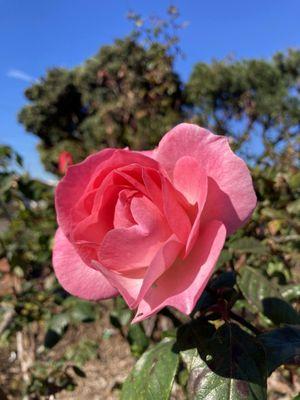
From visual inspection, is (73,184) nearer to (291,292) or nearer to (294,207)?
(291,292)

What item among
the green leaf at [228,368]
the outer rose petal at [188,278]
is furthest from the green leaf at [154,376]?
the outer rose petal at [188,278]

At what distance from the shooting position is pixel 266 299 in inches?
33.7

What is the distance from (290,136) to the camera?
2809mm

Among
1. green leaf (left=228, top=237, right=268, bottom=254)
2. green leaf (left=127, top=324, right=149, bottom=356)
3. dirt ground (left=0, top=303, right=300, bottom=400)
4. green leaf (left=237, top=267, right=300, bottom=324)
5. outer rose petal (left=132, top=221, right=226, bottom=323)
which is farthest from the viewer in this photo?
dirt ground (left=0, top=303, right=300, bottom=400)

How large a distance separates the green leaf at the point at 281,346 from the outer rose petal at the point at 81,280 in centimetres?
23

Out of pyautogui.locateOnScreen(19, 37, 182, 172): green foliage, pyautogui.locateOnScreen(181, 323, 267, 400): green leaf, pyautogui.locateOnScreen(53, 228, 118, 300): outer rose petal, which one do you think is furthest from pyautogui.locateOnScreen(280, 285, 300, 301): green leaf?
pyautogui.locateOnScreen(19, 37, 182, 172): green foliage

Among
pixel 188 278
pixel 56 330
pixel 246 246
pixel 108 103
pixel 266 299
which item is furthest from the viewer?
pixel 108 103

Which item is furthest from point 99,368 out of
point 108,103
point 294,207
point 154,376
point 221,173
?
point 108,103

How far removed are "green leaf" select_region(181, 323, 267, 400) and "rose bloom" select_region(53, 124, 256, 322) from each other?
13 centimetres

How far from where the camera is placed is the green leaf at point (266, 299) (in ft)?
2.71

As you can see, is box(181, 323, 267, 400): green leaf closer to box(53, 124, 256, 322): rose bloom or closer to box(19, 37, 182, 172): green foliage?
box(53, 124, 256, 322): rose bloom

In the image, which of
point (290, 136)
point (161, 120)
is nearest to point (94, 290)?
point (290, 136)

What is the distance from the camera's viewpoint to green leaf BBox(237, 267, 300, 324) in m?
0.83

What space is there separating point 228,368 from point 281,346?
119mm
